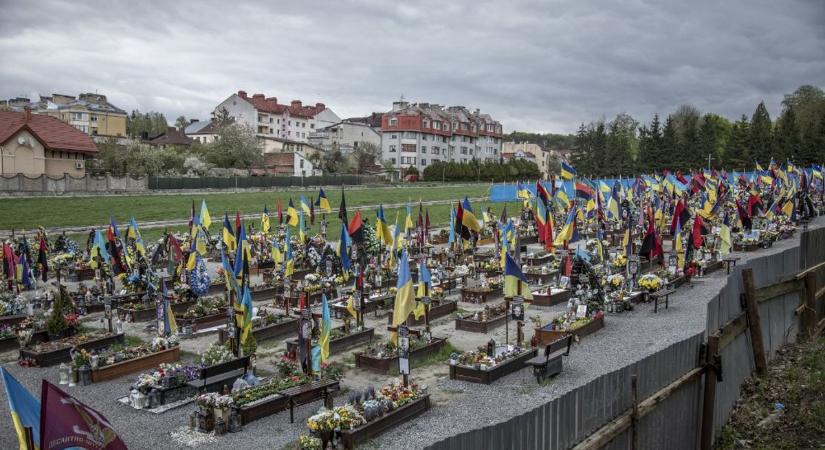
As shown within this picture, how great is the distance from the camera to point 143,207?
5309 cm

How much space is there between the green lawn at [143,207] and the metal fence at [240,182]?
390 cm

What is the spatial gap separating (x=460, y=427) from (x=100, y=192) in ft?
183

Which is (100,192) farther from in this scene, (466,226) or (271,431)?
(271,431)

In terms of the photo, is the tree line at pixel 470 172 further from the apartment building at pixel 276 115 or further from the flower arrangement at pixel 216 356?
the flower arrangement at pixel 216 356

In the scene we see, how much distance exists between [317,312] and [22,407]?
52.1 feet

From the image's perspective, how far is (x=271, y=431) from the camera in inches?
501

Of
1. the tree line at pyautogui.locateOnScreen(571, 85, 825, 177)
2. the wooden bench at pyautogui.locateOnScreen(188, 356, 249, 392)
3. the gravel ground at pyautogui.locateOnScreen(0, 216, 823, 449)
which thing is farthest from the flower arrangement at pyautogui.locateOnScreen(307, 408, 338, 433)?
the tree line at pyautogui.locateOnScreen(571, 85, 825, 177)

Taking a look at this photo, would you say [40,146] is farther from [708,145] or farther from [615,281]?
[708,145]

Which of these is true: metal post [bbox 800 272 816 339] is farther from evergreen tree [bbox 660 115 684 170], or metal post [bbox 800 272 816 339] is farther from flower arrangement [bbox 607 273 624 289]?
evergreen tree [bbox 660 115 684 170]

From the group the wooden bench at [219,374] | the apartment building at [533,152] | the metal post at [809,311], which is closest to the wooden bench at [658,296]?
the metal post at [809,311]

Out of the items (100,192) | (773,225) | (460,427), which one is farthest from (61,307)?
(100,192)

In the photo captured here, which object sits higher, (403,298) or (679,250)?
(403,298)

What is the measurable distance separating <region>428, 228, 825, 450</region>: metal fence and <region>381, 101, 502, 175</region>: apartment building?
310ft

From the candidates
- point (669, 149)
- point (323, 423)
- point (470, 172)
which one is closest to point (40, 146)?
point (470, 172)
